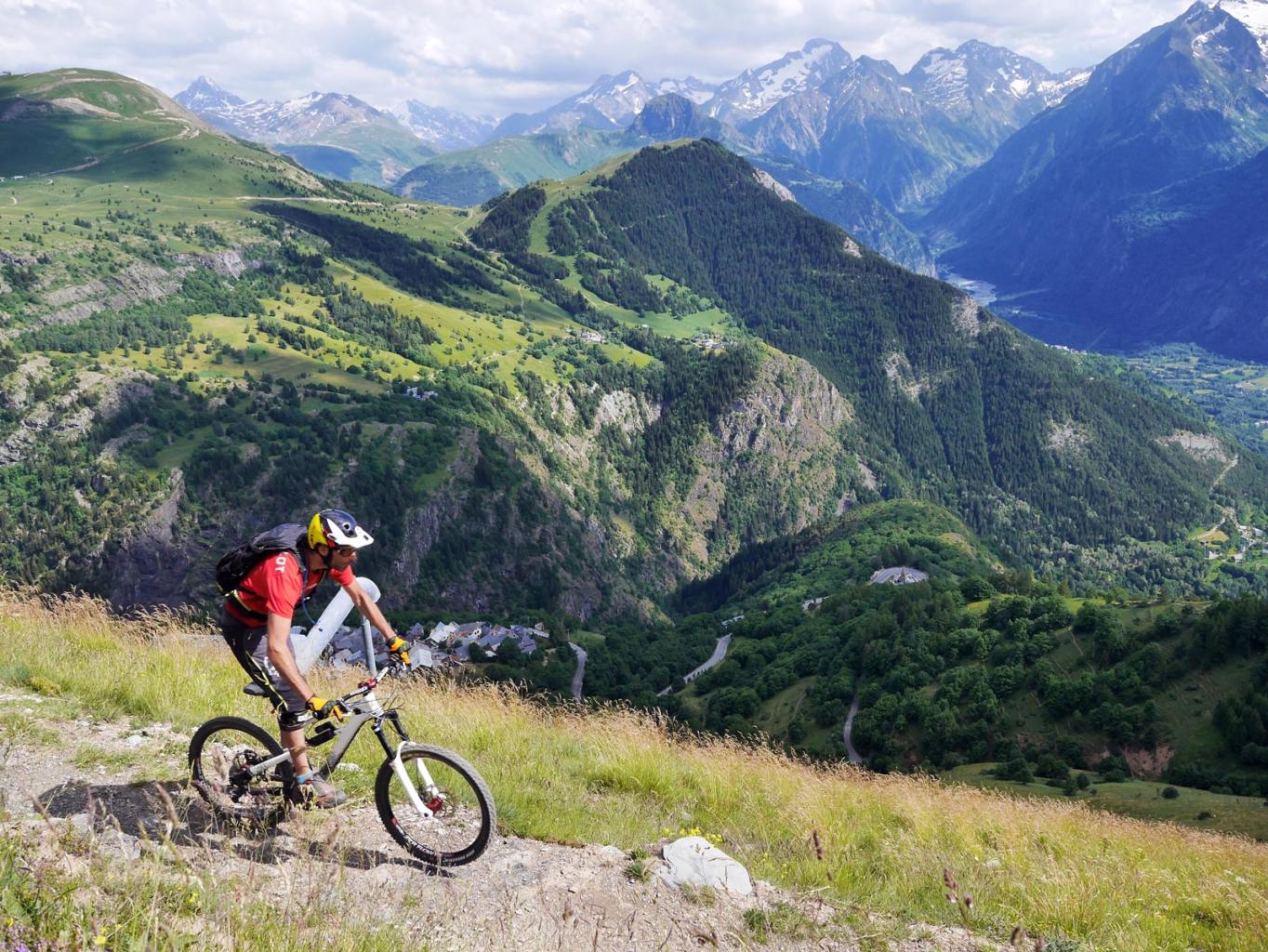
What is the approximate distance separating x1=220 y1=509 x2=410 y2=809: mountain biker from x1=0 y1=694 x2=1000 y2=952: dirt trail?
2.84 ft

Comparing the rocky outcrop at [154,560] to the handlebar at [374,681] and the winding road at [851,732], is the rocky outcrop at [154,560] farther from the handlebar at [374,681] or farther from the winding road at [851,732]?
the handlebar at [374,681]

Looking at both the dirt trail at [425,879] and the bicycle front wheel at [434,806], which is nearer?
the dirt trail at [425,879]

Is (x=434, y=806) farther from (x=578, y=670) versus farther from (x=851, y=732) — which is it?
(x=578, y=670)

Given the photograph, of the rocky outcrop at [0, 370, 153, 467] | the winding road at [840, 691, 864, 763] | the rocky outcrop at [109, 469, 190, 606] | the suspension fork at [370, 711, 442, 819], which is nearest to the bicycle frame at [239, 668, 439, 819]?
the suspension fork at [370, 711, 442, 819]

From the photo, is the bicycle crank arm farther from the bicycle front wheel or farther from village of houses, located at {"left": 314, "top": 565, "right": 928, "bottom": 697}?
village of houses, located at {"left": 314, "top": 565, "right": 928, "bottom": 697}

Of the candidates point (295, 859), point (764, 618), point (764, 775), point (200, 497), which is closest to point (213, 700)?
point (295, 859)

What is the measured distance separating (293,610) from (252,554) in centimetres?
96

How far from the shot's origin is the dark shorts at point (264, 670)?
26.7ft

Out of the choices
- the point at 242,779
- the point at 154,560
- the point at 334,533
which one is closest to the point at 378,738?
the point at 242,779

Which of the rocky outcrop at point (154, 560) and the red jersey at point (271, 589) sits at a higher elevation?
the red jersey at point (271, 589)

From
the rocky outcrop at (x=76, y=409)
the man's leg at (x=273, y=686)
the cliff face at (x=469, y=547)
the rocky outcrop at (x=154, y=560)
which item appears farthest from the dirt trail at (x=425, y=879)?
the rocky outcrop at (x=76, y=409)

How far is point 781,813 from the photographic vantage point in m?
10.7

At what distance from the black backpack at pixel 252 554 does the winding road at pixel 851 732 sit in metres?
Result: 62.2

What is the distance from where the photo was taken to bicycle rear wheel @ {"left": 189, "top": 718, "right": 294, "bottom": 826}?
8.38 metres
